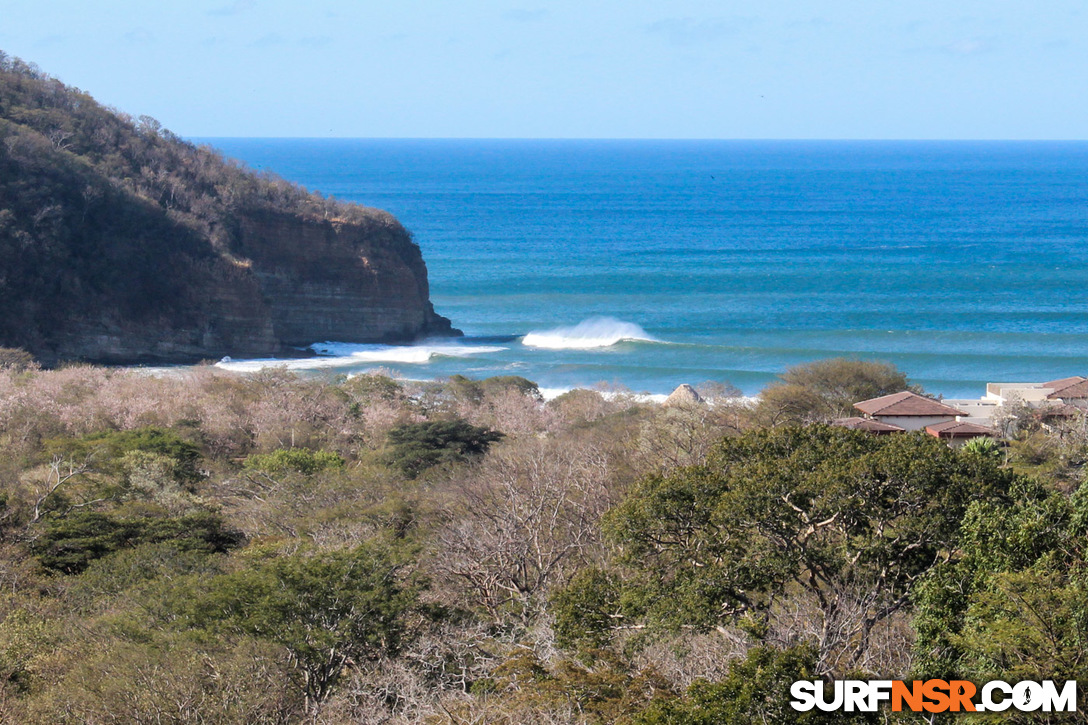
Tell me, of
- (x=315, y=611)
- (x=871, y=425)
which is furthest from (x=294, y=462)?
(x=871, y=425)

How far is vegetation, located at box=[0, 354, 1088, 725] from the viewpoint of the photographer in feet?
29.6

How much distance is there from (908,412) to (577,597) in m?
19.2

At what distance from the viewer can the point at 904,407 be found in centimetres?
2791

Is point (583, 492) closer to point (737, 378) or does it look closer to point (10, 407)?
point (10, 407)

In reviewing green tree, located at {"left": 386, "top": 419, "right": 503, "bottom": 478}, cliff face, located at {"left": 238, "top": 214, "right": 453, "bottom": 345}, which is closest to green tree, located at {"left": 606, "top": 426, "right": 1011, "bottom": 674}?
green tree, located at {"left": 386, "top": 419, "right": 503, "bottom": 478}

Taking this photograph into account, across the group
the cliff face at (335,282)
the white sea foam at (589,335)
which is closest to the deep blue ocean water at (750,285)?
the white sea foam at (589,335)

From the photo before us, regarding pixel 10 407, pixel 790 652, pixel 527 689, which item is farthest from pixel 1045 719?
pixel 10 407

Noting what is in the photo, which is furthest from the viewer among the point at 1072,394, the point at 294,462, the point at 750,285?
the point at 750,285

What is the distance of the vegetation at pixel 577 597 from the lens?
9023 mm

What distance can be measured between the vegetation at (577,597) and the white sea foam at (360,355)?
111 feet

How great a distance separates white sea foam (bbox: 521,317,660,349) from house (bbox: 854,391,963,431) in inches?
1105

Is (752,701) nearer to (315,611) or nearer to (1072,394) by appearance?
(315,611)

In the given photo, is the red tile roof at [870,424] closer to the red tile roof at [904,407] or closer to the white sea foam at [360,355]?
the red tile roof at [904,407]

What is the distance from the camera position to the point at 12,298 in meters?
49.1
